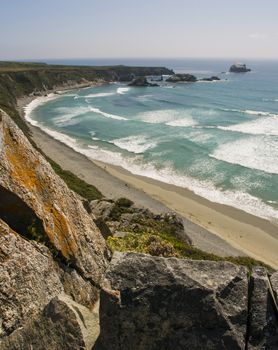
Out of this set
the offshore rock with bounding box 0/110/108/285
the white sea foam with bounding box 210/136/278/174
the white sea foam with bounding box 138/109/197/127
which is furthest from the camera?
the white sea foam with bounding box 138/109/197/127

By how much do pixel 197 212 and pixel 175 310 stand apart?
98.5ft

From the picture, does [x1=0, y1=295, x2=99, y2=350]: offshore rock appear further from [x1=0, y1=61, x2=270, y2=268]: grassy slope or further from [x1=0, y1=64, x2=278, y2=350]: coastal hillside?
[x1=0, y1=61, x2=270, y2=268]: grassy slope

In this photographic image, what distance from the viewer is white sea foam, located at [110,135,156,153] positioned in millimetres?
54469

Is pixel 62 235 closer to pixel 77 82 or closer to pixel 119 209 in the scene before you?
pixel 119 209

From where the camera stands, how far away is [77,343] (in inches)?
220

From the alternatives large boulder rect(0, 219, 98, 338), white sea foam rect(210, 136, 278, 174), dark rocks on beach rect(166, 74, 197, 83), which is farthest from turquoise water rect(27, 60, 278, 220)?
dark rocks on beach rect(166, 74, 197, 83)

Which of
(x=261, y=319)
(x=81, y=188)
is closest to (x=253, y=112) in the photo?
(x=81, y=188)

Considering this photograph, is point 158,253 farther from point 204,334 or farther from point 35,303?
point 204,334

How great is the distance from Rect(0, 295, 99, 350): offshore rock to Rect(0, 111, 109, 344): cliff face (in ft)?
2.26

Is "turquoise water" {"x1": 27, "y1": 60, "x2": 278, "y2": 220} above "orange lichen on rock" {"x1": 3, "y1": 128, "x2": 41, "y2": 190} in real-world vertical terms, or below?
below

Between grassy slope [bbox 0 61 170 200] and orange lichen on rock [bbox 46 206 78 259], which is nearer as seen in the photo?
orange lichen on rock [bbox 46 206 78 259]

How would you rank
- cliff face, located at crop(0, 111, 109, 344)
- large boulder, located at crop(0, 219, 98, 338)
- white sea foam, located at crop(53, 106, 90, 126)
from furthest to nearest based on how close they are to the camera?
1. white sea foam, located at crop(53, 106, 90, 126)
2. cliff face, located at crop(0, 111, 109, 344)
3. large boulder, located at crop(0, 219, 98, 338)

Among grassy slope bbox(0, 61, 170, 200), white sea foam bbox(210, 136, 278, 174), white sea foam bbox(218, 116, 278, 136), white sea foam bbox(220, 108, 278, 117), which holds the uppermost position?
grassy slope bbox(0, 61, 170, 200)

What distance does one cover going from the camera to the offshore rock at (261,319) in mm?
5203
